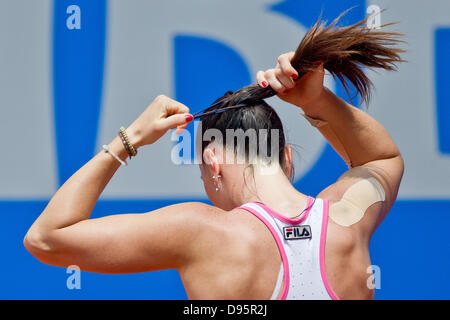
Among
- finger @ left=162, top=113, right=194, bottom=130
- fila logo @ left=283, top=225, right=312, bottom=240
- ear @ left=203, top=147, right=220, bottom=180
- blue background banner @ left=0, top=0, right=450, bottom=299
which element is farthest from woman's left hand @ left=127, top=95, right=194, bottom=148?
blue background banner @ left=0, top=0, right=450, bottom=299

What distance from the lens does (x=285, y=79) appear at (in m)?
1.43

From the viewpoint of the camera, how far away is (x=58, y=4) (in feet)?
8.26

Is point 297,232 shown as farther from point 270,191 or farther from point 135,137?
point 135,137

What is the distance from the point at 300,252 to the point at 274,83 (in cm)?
44

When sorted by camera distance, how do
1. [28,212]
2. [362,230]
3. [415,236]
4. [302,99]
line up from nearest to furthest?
[362,230], [302,99], [28,212], [415,236]

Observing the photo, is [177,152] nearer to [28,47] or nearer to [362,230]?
[28,47]

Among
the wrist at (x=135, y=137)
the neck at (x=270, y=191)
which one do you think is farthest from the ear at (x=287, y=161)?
the wrist at (x=135, y=137)

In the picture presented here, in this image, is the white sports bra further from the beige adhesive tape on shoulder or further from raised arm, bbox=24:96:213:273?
raised arm, bbox=24:96:213:273

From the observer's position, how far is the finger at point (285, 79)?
143cm

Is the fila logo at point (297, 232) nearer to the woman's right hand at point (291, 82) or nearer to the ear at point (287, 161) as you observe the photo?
the ear at point (287, 161)

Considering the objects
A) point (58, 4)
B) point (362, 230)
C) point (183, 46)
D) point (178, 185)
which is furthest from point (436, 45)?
point (58, 4)

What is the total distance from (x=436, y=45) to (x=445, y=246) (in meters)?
0.96

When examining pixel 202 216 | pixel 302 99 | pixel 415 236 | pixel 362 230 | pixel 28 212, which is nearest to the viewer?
pixel 202 216

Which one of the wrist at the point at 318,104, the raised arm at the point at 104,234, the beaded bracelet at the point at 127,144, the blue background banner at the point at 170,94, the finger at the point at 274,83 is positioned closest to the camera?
the raised arm at the point at 104,234
